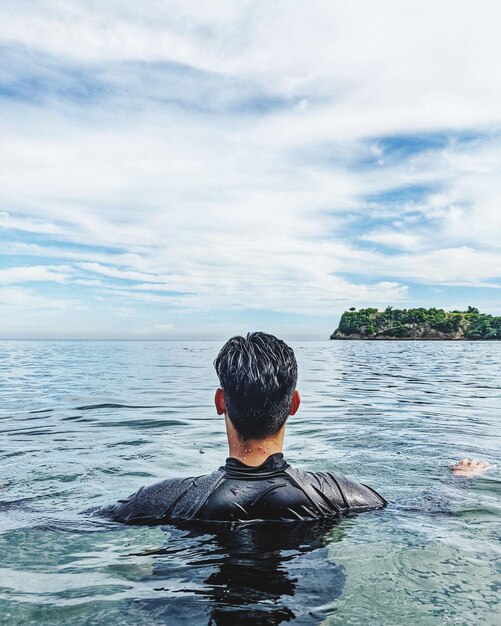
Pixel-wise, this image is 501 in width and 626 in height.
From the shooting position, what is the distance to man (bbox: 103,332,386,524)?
3.92 meters

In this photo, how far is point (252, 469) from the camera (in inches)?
157

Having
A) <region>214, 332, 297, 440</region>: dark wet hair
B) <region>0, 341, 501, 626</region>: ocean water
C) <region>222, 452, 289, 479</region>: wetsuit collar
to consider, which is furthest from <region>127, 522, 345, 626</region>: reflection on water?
<region>214, 332, 297, 440</region>: dark wet hair

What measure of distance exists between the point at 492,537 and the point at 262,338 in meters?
2.60

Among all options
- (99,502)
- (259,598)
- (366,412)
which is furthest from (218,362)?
(366,412)

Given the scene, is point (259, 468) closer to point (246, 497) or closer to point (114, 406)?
point (246, 497)

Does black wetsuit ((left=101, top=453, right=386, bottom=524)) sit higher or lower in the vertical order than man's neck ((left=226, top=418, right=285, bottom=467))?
lower

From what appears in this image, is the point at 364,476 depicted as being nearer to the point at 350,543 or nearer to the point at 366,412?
the point at 350,543

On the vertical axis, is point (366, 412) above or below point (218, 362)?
below

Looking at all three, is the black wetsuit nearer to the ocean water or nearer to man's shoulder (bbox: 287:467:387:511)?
man's shoulder (bbox: 287:467:387:511)

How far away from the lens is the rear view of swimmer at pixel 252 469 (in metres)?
3.92

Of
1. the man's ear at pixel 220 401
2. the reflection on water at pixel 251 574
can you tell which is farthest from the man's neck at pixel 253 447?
the reflection on water at pixel 251 574

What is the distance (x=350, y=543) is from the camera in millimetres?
4297

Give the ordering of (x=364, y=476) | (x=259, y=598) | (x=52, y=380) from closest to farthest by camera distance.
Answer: (x=259, y=598) → (x=364, y=476) → (x=52, y=380)

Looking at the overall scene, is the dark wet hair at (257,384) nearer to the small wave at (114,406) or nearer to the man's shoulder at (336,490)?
the man's shoulder at (336,490)
